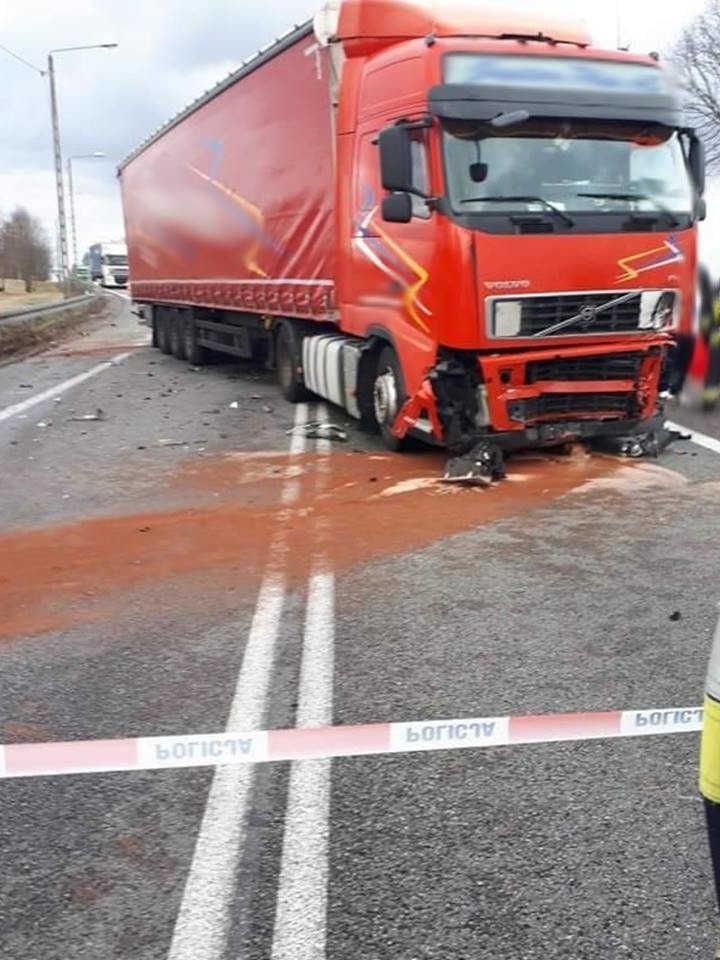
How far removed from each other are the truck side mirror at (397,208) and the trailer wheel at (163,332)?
13104 mm

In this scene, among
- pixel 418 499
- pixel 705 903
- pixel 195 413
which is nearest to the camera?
pixel 705 903

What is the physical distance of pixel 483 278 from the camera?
7336 mm

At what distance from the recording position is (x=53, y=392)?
14.6 m

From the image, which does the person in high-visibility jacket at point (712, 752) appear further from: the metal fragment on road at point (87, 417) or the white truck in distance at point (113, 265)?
the white truck in distance at point (113, 265)

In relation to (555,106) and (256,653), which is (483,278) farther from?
(256,653)

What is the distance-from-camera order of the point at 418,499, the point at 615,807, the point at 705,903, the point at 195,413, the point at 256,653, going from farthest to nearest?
the point at 195,413 → the point at 418,499 → the point at 256,653 → the point at 615,807 → the point at 705,903

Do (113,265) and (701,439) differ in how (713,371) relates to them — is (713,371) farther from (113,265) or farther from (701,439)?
(113,265)

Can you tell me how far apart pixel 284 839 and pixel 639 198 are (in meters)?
6.22

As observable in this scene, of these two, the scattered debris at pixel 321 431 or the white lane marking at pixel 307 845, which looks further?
the scattered debris at pixel 321 431

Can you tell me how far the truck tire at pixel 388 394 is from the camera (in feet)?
28.6

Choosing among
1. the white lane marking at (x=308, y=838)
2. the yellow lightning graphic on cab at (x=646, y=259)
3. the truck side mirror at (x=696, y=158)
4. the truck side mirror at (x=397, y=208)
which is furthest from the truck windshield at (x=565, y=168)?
the white lane marking at (x=308, y=838)

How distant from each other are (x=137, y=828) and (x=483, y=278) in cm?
525

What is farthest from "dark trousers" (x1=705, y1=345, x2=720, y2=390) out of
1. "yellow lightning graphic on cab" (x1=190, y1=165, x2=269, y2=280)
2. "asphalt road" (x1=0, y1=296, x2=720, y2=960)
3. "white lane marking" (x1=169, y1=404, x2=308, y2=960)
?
"yellow lightning graphic on cab" (x1=190, y1=165, x2=269, y2=280)

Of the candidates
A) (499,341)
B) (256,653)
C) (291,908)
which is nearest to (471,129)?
(499,341)
